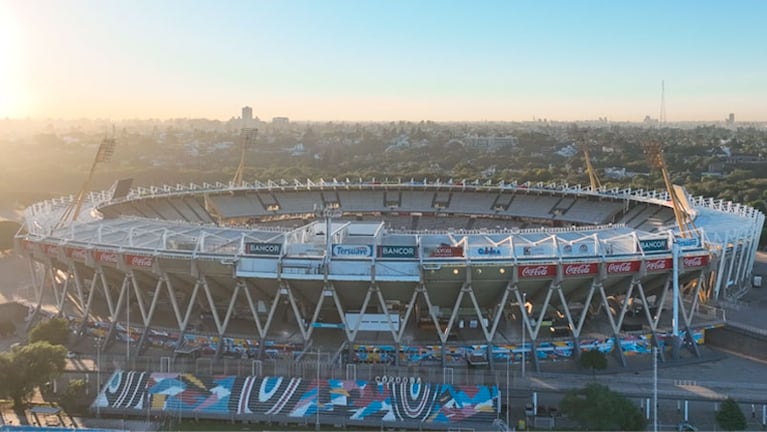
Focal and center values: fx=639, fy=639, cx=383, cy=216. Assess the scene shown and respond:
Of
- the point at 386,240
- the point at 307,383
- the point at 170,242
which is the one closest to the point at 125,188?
the point at 170,242

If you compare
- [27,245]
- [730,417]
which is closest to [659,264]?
[730,417]

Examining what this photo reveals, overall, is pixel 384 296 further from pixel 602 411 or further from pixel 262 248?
pixel 602 411

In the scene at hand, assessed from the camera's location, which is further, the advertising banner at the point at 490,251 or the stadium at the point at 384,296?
the advertising banner at the point at 490,251

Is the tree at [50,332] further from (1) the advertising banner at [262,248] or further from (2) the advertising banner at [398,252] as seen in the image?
(2) the advertising banner at [398,252]

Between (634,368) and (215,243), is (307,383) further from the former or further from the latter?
(634,368)

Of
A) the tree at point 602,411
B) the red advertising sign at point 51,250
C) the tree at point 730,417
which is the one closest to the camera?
the tree at point 602,411

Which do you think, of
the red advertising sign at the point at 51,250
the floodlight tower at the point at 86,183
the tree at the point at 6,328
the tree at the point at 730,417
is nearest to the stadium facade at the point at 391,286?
the red advertising sign at the point at 51,250

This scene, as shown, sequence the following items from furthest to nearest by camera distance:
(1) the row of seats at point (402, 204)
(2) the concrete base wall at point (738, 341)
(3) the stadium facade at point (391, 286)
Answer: (1) the row of seats at point (402, 204) < (2) the concrete base wall at point (738, 341) < (3) the stadium facade at point (391, 286)
